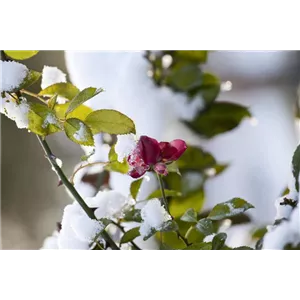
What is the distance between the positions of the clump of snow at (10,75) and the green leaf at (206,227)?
9.7 inches

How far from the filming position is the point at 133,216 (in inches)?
21.9

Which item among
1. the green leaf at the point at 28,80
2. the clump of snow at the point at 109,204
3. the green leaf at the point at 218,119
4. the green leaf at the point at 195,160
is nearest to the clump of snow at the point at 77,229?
the clump of snow at the point at 109,204

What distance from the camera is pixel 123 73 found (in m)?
1.09

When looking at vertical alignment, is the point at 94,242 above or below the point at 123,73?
below

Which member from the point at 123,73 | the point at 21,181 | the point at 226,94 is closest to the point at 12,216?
the point at 21,181

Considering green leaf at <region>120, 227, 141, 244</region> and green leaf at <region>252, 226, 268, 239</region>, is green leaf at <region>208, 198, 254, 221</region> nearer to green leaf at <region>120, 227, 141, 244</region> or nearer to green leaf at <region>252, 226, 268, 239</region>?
green leaf at <region>120, 227, 141, 244</region>

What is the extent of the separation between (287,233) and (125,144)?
0.21 meters

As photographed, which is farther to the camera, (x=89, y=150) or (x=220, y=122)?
(x=220, y=122)

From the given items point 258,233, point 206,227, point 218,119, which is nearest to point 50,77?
point 206,227

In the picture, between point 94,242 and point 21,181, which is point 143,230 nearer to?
point 94,242

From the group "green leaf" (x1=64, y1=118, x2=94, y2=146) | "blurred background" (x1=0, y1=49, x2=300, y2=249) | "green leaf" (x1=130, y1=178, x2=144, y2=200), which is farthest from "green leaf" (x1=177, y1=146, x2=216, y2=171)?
"green leaf" (x1=64, y1=118, x2=94, y2=146)
